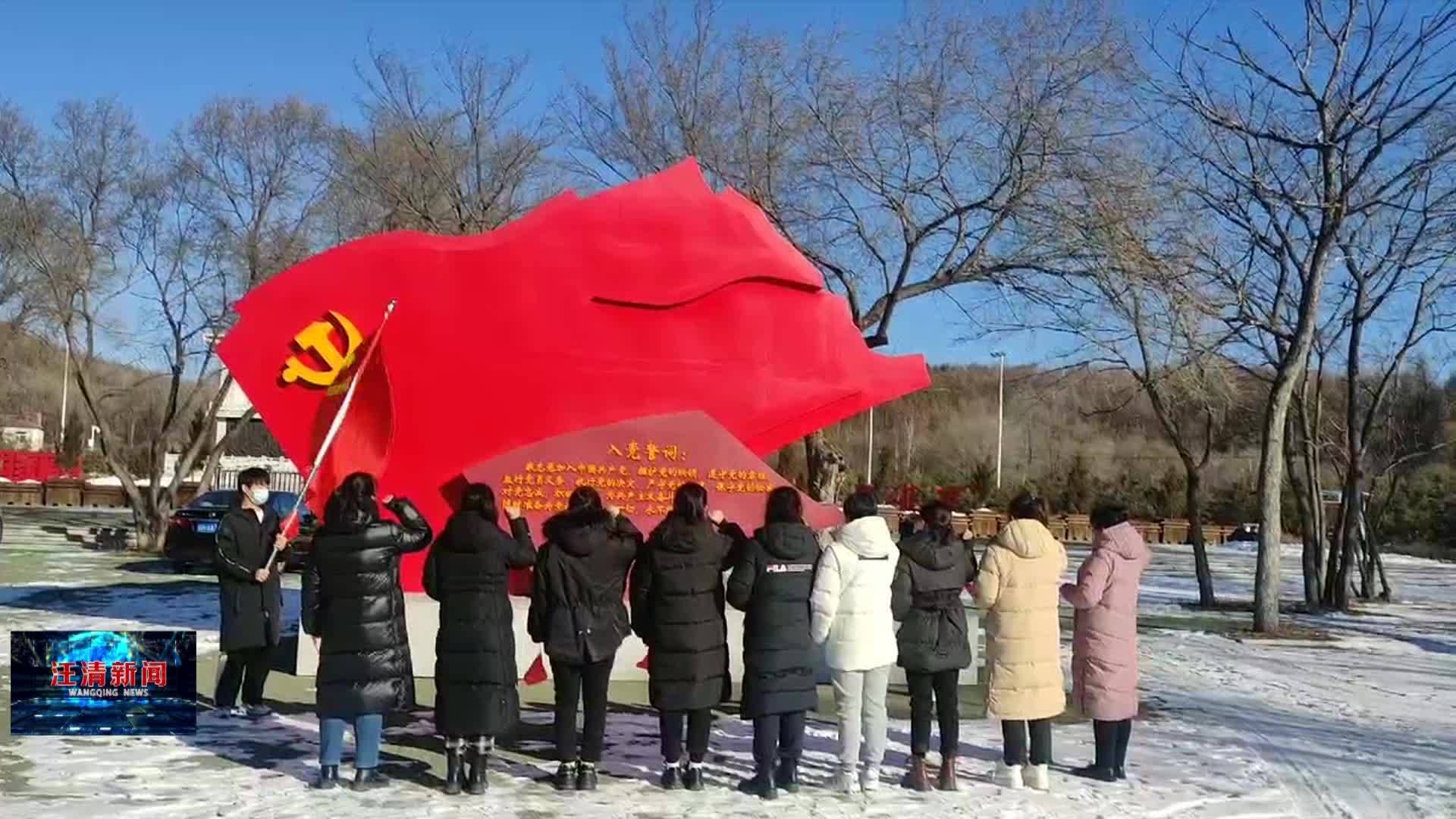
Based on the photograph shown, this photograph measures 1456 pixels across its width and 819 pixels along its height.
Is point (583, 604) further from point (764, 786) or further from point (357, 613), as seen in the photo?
point (764, 786)

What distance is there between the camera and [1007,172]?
516 inches

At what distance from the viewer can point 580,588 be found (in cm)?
544

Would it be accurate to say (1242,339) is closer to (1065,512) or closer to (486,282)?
(486,282)

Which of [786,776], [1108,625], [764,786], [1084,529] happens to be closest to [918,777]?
[786,776]

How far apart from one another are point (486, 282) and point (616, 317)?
88 cm

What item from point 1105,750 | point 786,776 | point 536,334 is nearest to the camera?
point 786,776

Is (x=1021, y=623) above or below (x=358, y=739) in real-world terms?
above

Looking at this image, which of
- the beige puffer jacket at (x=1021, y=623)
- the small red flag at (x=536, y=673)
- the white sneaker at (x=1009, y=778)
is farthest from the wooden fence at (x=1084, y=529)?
the beige puffer jacket at (x=1021, y=623)

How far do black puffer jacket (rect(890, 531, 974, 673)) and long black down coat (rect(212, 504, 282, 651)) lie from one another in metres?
3.42

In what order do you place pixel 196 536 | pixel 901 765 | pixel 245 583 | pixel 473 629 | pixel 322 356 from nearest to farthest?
pixel 473 629 < pixel 901 765 < pixel 245 583 < pixel 322 356 < pixel 196 536

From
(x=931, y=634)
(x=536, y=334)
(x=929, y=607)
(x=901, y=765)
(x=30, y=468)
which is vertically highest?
(x=536, y=334)

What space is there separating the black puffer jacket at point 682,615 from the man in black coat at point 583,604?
0.12m

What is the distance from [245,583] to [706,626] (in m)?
2.85

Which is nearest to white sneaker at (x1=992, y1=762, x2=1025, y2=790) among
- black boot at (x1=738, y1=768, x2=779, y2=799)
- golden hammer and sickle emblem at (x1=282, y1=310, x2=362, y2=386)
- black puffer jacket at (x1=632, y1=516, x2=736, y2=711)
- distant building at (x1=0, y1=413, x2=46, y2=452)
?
black boot at (x1=738, y1=768, x2=779, y2=799)
